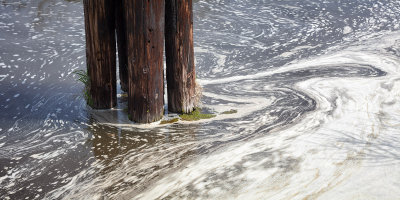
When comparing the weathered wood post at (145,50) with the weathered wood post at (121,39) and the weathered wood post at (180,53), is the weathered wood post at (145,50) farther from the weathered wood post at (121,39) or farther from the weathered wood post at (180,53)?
the weathered wood post at (121,39)

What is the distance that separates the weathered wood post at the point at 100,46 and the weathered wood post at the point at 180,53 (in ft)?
1.70

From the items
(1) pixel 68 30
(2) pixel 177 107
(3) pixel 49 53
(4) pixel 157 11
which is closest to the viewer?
(4) pixel 157 11

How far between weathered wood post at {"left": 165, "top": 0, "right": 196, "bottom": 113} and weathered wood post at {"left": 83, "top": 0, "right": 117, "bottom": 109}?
52 centimetres

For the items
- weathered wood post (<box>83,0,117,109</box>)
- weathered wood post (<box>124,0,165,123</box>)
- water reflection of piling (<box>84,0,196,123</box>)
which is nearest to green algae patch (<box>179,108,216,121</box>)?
water reflection of piling (<box>84,0,196,123</box>)

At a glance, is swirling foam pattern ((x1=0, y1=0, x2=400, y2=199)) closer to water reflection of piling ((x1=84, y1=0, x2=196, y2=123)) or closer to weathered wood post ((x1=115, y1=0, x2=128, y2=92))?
water reflection of piling ((x1=84, y1=0, x2=196, y2=123))

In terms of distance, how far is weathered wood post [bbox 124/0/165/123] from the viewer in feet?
12.7

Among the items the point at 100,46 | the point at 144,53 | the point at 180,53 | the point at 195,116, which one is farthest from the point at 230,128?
the point at 100,46

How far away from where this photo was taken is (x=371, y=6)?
33.4ft

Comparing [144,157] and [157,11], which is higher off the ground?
[157,11]

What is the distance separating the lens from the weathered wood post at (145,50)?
3.88 m

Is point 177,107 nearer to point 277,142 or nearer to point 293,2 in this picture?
point 277,142

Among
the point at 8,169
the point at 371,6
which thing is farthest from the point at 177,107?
the point at 371,6

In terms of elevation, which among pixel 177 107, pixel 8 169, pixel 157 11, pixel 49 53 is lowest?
pixel 8 169

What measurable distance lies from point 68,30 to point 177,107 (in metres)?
4.18
